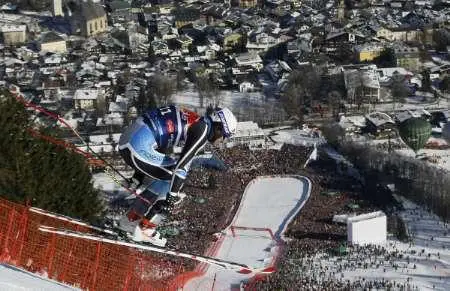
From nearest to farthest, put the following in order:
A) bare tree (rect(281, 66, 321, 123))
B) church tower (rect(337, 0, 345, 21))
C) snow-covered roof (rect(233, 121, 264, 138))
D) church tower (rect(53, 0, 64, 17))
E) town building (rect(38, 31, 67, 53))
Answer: snow-covered roof (rect(233, 121, 264, 138))
bare tree (rect(281, 66, 321, 123))
town building (rect(38, 31, 67, 53))
church tower (rect(337, 0, 345, 21))
church tower (rect(53, 0, 64, 17))

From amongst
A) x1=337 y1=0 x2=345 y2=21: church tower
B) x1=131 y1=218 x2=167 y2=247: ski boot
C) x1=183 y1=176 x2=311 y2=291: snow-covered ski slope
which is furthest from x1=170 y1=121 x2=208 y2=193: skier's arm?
x1=337 y1=0 x2=345 y2=21: church tower

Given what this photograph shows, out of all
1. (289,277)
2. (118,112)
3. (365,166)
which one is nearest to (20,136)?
(289,277)

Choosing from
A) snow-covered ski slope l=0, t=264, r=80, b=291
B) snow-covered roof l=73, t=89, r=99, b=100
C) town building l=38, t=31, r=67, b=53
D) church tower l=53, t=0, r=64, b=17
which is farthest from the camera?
church tower l=53, t=0, r=64, b=17

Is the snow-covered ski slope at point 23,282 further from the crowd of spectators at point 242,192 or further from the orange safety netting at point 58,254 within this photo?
the crowd of spectators at point 242,192

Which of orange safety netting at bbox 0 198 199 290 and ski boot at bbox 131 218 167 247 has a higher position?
ski boot at bbox 131 218 167 247

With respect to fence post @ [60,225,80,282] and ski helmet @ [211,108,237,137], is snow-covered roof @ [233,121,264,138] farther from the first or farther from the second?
ski helmet @ [211,108,237,137]

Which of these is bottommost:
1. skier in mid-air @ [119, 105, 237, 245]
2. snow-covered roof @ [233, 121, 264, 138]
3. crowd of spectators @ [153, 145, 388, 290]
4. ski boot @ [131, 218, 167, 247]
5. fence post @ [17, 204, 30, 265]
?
snow-covered roof @ [233, 121, 264, 138]
